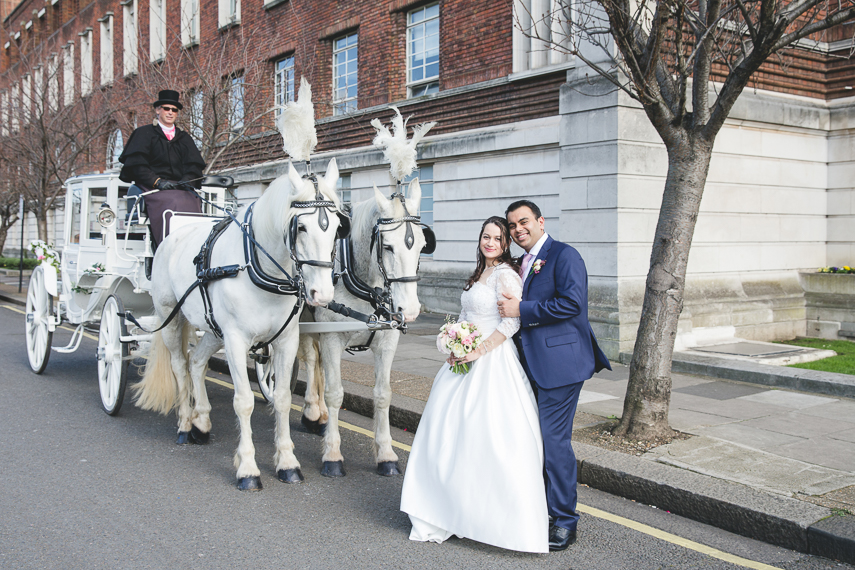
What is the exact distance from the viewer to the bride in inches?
147

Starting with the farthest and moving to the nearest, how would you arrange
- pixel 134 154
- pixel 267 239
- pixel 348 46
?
pixel 348 46, pixel 134 154, pixel 267 239

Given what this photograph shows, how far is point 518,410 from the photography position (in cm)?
387

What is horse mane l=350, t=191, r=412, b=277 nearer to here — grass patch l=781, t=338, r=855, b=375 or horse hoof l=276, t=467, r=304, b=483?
horse hoof l=276, t=467, r=304, b=483

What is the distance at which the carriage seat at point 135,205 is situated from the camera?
23.4ft

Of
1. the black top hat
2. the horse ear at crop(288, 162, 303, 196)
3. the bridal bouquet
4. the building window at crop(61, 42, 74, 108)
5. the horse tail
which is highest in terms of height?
the building window at crop(61, 42, 74, 108)

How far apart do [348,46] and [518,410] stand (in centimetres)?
1405

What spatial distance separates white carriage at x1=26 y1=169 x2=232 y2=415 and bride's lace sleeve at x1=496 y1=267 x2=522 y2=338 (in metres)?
3.56

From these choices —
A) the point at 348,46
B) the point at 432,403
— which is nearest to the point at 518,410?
the point at 432,403

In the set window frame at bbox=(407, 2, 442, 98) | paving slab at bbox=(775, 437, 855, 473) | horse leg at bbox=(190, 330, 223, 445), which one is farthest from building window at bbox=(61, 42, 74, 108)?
paving slab at bbox=(775, 437, 855, 473)

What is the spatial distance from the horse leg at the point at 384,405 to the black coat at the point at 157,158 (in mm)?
3040

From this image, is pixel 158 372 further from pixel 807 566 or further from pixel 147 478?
pixel 807 566

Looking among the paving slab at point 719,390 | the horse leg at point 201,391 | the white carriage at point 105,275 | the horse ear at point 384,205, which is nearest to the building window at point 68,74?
the white carriage at point 105,275

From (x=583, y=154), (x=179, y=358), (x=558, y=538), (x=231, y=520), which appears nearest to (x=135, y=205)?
(x=179, y=358)

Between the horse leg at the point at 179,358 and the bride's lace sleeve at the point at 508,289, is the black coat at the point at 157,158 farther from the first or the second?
the bride's lace sleeve at the point at 508,289
